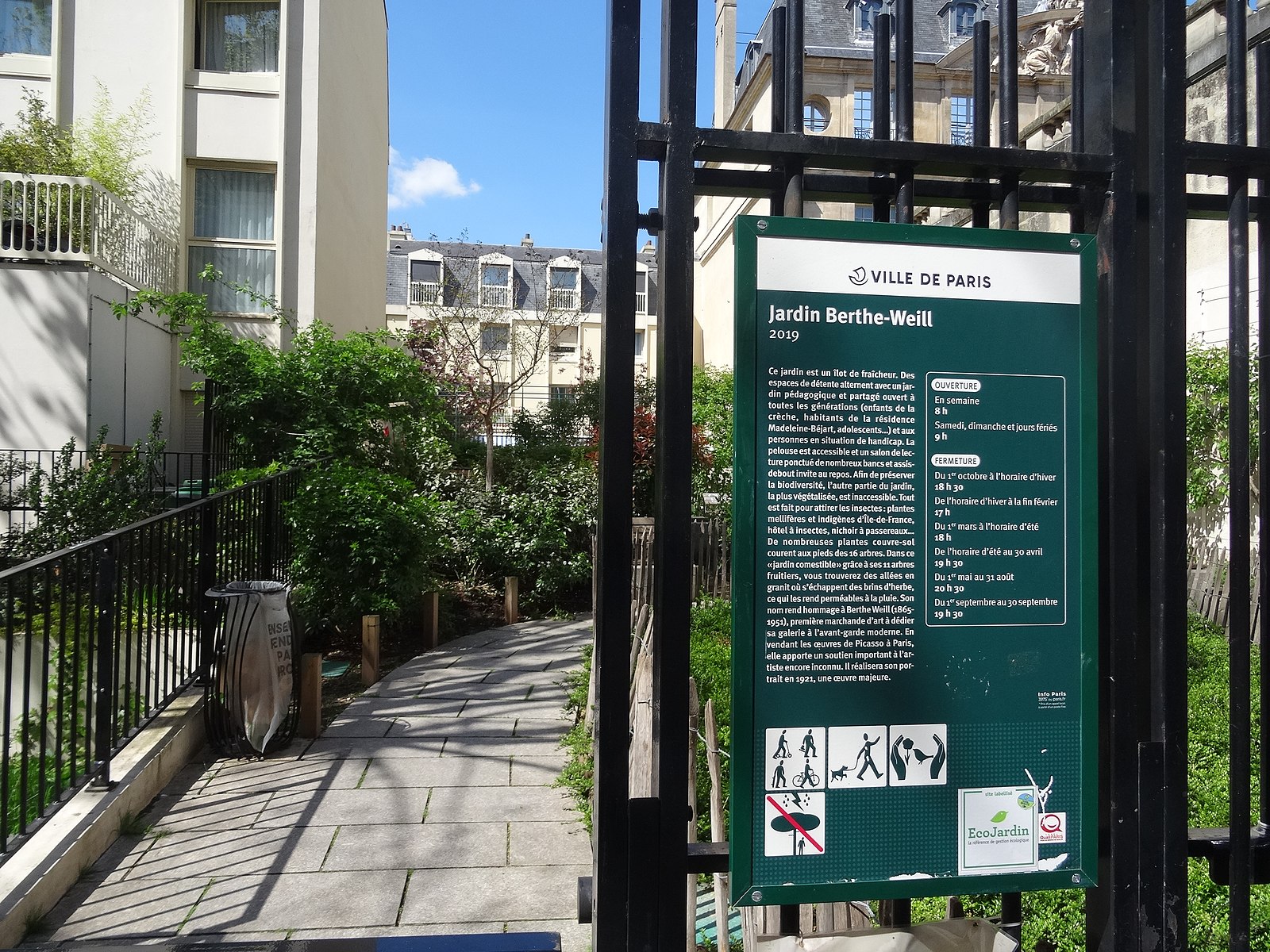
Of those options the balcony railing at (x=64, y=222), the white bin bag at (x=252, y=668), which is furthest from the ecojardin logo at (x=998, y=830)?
the balcony railing at (x=64, y=222)

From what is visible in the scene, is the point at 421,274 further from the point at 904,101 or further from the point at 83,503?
the point at 904,101

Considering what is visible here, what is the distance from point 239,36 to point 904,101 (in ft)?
53.3

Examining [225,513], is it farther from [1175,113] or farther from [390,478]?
[1175,113]

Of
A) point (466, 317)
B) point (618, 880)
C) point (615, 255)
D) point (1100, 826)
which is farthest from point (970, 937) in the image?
point (466, 317)

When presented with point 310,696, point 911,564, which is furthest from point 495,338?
point 911,564

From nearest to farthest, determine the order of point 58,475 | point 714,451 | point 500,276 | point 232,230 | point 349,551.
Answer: point 349,551 → point 58,475 → point 714,451 → point 232,230 → point 500,276

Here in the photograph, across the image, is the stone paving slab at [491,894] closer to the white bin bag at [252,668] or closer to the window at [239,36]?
the white bin bag at [252,668]

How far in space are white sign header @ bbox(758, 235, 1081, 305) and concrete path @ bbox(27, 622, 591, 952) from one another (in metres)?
3.03

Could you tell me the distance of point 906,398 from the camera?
182 cm

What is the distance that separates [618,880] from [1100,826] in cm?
103

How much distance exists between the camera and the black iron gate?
180 cm

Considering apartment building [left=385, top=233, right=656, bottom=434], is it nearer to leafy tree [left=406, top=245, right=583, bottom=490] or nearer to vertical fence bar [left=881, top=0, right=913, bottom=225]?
leafy tree [left=406, top=245, right=583, bottom=490]

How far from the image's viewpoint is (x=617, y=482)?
183 cm

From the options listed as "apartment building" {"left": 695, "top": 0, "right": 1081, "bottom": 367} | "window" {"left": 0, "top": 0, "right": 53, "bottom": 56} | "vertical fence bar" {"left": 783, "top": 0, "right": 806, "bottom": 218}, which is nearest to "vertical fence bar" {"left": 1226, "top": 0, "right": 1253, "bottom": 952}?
"vertical fence bar" {"left": 783, "top": 0, "right": 806, "bottom": 218}
